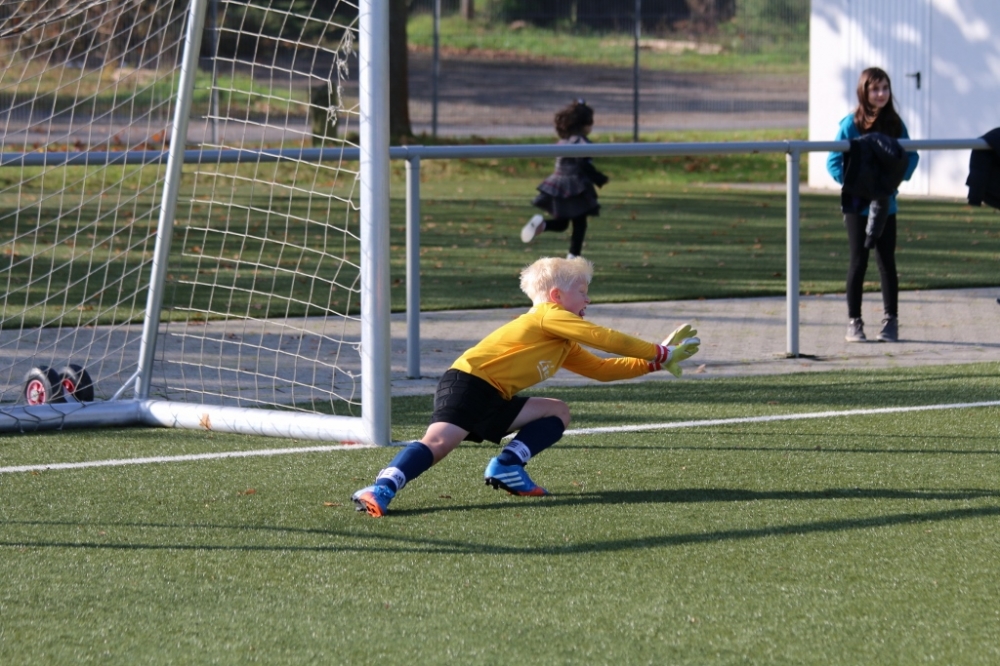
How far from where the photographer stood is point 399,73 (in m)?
24.7

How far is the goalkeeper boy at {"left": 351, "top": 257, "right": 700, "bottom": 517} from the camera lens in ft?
16.3

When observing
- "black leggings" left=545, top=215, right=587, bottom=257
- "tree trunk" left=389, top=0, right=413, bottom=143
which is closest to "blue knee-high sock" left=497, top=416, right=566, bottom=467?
"black leggings" left=545, top=215, right=587, bottom=257

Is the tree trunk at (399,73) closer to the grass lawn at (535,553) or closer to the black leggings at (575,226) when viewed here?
the black leggings at (575,226)

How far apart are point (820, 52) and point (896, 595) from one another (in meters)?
19.5

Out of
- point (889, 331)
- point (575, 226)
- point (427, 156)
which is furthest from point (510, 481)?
point (575, 226)

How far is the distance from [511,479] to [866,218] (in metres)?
4.46

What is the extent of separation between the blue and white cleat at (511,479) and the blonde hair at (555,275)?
0.60 metres

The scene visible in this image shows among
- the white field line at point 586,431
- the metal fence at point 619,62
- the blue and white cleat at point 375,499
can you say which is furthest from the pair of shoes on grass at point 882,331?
the metal fence at point 619,62

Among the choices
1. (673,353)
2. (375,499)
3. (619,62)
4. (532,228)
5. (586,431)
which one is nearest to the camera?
(375,499)

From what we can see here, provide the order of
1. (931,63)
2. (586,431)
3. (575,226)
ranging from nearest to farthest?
(586,431), (575,226), (931,63)

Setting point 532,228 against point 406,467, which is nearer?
point 406,467

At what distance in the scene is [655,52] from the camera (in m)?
34.7

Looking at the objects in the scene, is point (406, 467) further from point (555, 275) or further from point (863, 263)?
point (863, 263)

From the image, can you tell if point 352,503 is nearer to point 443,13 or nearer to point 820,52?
point 820,52
